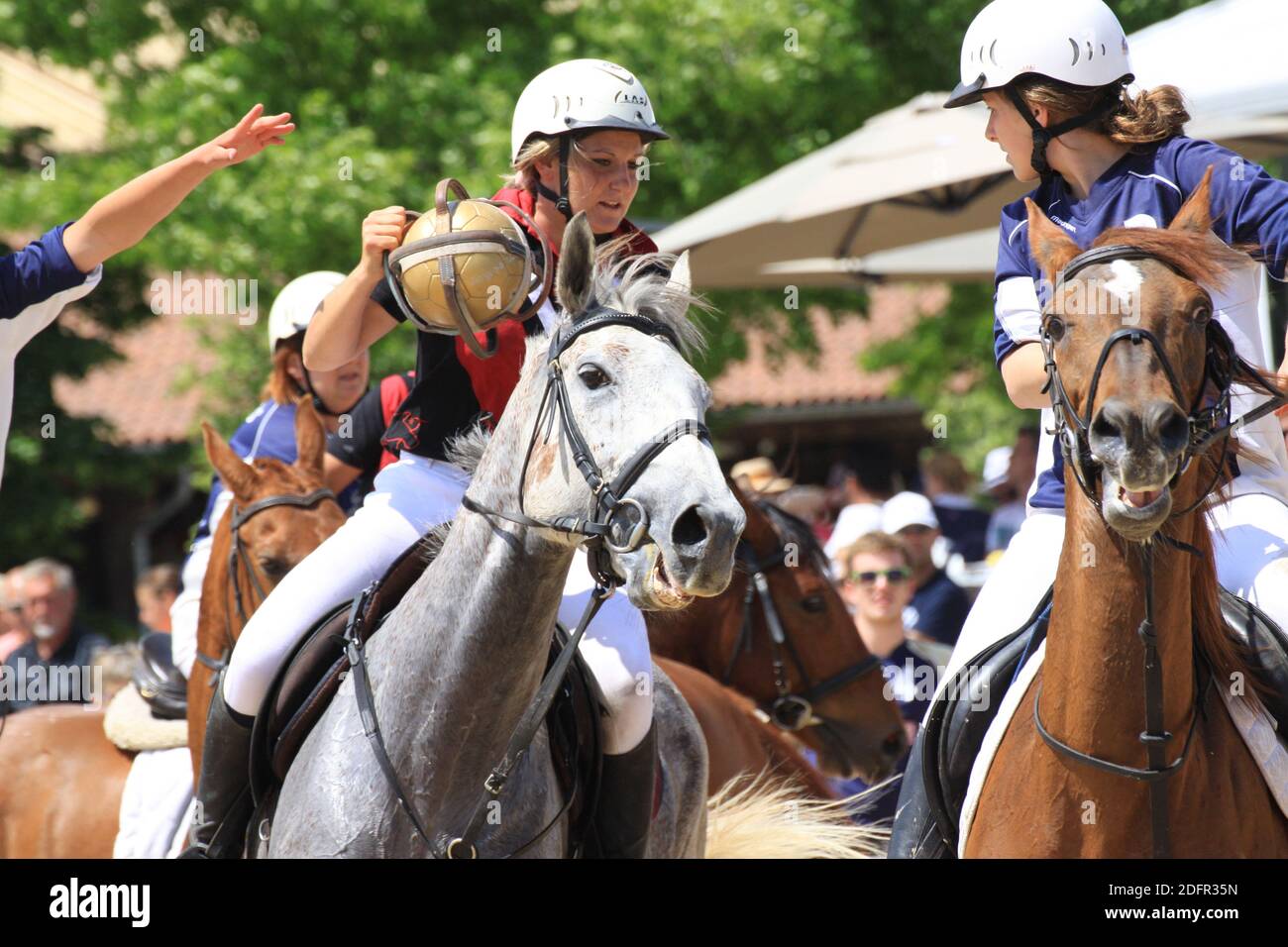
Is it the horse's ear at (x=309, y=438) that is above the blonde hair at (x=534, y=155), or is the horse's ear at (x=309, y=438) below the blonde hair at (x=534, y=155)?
below

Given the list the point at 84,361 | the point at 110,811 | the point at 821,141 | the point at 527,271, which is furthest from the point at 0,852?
the point at 84,361

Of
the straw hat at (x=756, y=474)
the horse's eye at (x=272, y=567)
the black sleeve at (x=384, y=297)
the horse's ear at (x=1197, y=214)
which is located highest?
the horse's ear at (x=1197, y=214)

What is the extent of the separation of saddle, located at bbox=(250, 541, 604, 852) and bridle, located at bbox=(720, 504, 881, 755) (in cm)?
277

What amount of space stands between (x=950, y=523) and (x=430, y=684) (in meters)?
8.13

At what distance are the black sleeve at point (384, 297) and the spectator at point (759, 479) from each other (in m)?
3.26

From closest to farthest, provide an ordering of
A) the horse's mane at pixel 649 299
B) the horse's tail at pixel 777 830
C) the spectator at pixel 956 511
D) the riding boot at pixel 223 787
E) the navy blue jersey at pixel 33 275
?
the horse's mane at pixel 649 299, the navy blue jersey at pixel 33 275, the riding boot at pixel 223 787, the horse's tail at pixel 777 830, the spectator at pixel 956 511

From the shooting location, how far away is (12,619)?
10.8 meters

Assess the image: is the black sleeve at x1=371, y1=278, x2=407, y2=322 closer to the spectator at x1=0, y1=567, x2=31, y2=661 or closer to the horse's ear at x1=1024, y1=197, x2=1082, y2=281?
the horse's ear at x1=1024, y1=197, x2=1082, y2=281

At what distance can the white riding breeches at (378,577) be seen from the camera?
4.32 metres

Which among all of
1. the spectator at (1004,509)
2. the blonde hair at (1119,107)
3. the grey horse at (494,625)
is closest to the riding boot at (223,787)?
the grey horse at (494,625)

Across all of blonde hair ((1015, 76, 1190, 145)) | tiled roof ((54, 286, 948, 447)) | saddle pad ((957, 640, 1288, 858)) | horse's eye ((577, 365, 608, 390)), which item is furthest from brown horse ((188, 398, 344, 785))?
tiled roof ((54, 286, 948, 447))

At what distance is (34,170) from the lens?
55.4 feet

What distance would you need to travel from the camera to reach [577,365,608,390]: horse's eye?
3.61 metres

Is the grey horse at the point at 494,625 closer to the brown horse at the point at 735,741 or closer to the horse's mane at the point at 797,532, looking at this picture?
the brown horse at the point at 735,741
